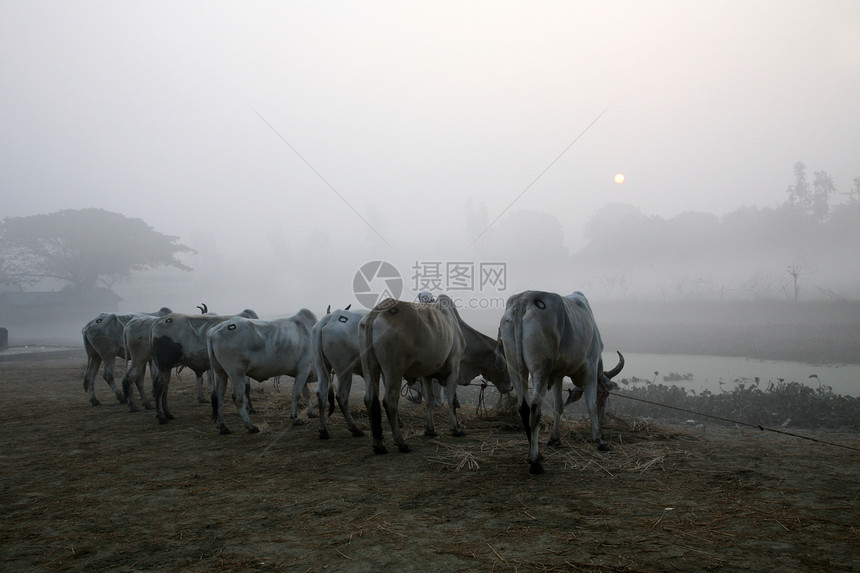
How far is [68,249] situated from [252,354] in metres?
52.6

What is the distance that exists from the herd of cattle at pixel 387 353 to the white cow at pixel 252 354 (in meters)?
0.02

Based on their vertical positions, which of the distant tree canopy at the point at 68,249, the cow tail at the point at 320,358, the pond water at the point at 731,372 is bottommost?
the pond water at the point at 731,372

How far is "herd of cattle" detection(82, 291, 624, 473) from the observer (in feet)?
19.7

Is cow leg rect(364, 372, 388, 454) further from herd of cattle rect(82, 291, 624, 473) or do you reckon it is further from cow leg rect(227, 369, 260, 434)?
cow leg rect(227, 369, 260, 434)

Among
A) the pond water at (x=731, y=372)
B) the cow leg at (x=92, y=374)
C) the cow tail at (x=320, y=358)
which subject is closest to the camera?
the cow tail at (x=320, y=358)

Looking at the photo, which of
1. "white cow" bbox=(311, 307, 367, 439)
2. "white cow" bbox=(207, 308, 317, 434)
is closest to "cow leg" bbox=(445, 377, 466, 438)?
"white cow" bbox=(311, 307, 367, 439)

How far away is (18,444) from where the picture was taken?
292 inches

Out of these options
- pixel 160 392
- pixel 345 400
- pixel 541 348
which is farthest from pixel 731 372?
pixel 160 392

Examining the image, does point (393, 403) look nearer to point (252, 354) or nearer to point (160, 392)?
point (252, 354)

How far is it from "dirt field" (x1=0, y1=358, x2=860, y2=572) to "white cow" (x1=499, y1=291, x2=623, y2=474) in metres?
0.53

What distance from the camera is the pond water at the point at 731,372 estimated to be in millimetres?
14195

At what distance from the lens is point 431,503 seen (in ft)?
15.2

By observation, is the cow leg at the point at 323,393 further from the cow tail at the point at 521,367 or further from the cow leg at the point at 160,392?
the cow tail at the point at 521,367

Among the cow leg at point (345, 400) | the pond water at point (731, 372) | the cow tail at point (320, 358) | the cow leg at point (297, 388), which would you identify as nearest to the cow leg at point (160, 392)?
the cow leg at point (297, 388)
